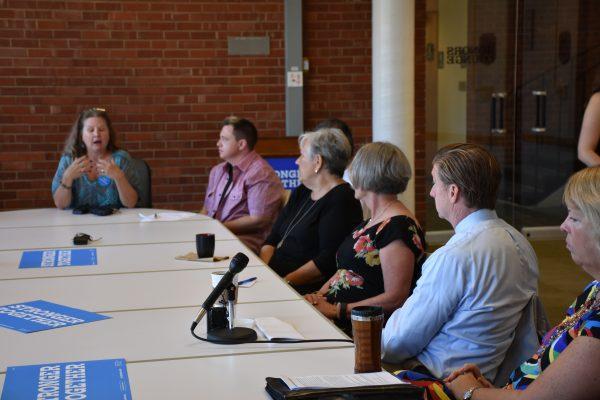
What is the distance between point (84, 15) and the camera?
7102mm

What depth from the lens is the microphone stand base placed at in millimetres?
2281

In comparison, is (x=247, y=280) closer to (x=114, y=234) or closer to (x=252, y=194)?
(x=114, y=234)

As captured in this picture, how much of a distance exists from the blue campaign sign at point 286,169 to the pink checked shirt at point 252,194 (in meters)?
1.78

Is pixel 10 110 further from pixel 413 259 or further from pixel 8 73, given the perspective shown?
pixel 413 259

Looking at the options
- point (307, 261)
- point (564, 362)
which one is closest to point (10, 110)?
point (307, 261)

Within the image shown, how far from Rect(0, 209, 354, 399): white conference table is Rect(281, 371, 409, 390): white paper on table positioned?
0.09 metres

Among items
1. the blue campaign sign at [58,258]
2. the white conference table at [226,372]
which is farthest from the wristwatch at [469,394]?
the blue campaign sign at [58,258]

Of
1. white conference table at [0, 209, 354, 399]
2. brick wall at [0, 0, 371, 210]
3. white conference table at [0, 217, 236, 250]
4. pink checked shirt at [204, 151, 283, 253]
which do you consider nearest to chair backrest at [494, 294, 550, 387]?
white conference table at [0, 209, 354, 399]

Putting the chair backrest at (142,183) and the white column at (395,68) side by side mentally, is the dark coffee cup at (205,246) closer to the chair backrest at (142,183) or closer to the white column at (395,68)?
the chair backrest at (142,183)

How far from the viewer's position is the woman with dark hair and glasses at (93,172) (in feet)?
17.1

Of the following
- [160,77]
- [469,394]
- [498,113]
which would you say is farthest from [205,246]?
[498,113]

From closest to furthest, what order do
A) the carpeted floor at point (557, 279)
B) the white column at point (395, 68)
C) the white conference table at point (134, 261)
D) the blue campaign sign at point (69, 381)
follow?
the blue campaign sign at point (69, 381) < the white conference table at point (134, 261) < the carpeted floor at point (557, 279) < the white column at point (395, 68)

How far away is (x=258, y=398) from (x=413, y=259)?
1.29m

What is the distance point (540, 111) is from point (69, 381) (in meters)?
6.08
